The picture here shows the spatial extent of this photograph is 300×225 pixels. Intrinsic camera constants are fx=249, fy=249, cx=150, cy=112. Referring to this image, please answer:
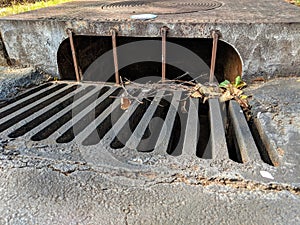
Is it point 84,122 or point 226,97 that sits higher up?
point 226,97

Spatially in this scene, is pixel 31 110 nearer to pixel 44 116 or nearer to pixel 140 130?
pixel 44 116

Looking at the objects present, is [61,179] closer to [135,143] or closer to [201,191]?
[135,143]

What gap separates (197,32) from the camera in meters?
1.55

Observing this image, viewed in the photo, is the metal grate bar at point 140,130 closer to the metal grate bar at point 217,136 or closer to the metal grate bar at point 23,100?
the metal grate bar at point 217,136

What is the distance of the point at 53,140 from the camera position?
110 centimetres

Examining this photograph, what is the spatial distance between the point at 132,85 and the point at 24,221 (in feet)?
3.84

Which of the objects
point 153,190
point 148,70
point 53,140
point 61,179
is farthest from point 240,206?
point 148,70

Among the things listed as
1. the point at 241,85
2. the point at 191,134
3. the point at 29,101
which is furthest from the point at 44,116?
the point at 241,85

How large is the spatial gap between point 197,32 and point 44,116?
1043 mm

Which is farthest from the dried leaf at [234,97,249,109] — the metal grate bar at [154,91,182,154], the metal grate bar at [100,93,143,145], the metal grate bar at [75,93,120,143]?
the metal grate bar at [75,93,120,143]

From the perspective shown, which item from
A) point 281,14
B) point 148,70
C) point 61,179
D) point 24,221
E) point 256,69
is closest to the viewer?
point 24,221

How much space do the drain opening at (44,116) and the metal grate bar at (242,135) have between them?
960 mm

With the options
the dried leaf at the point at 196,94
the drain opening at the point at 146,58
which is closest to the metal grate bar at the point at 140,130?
the dried leaf at the point at 196,94

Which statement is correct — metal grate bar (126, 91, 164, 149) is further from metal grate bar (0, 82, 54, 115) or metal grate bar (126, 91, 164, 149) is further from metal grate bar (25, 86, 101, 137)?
metal grate bar (0, 82, 54, 115)
